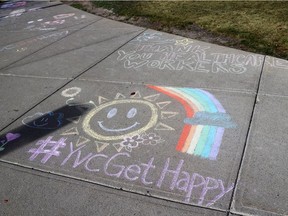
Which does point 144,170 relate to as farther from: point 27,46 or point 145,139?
point 27,46

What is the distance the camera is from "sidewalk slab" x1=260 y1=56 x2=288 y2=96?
4.07 m

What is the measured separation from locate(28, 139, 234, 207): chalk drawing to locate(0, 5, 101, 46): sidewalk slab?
4.70 meters

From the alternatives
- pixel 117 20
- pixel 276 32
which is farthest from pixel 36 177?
pixel 117 20

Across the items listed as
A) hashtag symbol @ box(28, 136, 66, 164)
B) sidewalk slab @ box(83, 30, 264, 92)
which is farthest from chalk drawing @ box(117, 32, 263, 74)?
hashtag symbol @ box(28, 136, 66, 164)

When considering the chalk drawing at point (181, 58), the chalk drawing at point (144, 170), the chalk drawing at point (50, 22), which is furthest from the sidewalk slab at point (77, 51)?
the chalk drawing at point (144, 170)

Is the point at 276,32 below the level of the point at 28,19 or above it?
above

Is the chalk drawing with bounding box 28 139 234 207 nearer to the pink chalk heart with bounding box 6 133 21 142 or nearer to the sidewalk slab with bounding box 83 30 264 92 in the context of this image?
the pink chalk heart with bounding box 6 133 21 142

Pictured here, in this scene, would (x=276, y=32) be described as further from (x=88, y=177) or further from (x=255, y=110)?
(x=88, y=177)

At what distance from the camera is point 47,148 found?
3.40 metres

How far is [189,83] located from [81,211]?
8.03 feet

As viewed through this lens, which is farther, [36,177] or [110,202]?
[36,177]

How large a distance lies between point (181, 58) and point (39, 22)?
4.75m

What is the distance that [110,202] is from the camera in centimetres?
267

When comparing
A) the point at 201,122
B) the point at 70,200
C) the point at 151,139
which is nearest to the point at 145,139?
the point at 151,139
